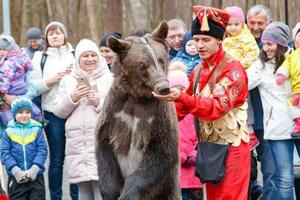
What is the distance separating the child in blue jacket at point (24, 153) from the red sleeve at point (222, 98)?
3.04 m

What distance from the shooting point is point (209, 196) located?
8.39 m

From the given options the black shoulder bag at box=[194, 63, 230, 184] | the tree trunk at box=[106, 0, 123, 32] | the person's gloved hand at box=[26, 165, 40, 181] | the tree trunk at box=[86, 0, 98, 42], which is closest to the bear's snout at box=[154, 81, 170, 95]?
the black shoulder bag at box=[194, 63, 230, 184]

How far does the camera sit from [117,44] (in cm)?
765

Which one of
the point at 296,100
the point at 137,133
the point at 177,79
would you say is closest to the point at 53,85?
the point at 177,79


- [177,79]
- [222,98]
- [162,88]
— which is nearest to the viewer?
[162,88]

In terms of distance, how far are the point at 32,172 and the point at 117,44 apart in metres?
3.44

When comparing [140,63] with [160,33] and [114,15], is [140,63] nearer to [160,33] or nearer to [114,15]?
[160,33]

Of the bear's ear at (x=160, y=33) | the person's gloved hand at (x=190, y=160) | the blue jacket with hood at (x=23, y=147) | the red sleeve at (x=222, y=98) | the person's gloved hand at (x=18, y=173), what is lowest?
the person's gloved hand at (x=18, y=173)

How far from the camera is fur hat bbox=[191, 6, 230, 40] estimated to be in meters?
8.05

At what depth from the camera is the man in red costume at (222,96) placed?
7988 mm

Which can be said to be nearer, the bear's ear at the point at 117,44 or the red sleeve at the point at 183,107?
the bear's ear at the point at 117,44

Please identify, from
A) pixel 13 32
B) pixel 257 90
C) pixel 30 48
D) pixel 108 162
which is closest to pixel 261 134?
pixel 257 90

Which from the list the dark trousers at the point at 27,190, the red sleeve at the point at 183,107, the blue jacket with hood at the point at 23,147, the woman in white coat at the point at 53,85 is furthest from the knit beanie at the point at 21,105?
the red sleeve at the point at 183,107

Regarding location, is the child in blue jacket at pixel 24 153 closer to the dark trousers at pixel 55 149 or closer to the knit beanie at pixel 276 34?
the dark trousers at pixel 55 149
